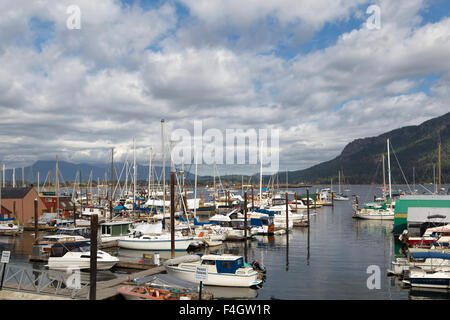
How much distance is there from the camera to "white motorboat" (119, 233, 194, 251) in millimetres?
43594

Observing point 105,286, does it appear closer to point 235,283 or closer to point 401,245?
point 235,283

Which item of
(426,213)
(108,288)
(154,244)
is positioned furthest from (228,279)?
(426,213)

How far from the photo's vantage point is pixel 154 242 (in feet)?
148

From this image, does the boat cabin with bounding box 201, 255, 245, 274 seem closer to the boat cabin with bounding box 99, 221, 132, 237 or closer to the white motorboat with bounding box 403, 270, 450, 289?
the white motorboat with bounding box 403, 270, 450, 289

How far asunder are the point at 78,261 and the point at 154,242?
12.2m

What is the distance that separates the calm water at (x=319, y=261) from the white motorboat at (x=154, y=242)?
127cm

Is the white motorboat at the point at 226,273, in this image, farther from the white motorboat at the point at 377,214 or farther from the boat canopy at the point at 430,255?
the white motorboat at the point at 377,214

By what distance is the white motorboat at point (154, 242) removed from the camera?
43594 mm

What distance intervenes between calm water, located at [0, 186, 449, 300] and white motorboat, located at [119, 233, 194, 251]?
1268 millimetres

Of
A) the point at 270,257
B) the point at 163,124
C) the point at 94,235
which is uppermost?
the point at 163,124

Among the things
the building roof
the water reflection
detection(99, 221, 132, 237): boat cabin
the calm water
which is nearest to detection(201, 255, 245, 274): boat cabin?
the water reflection
